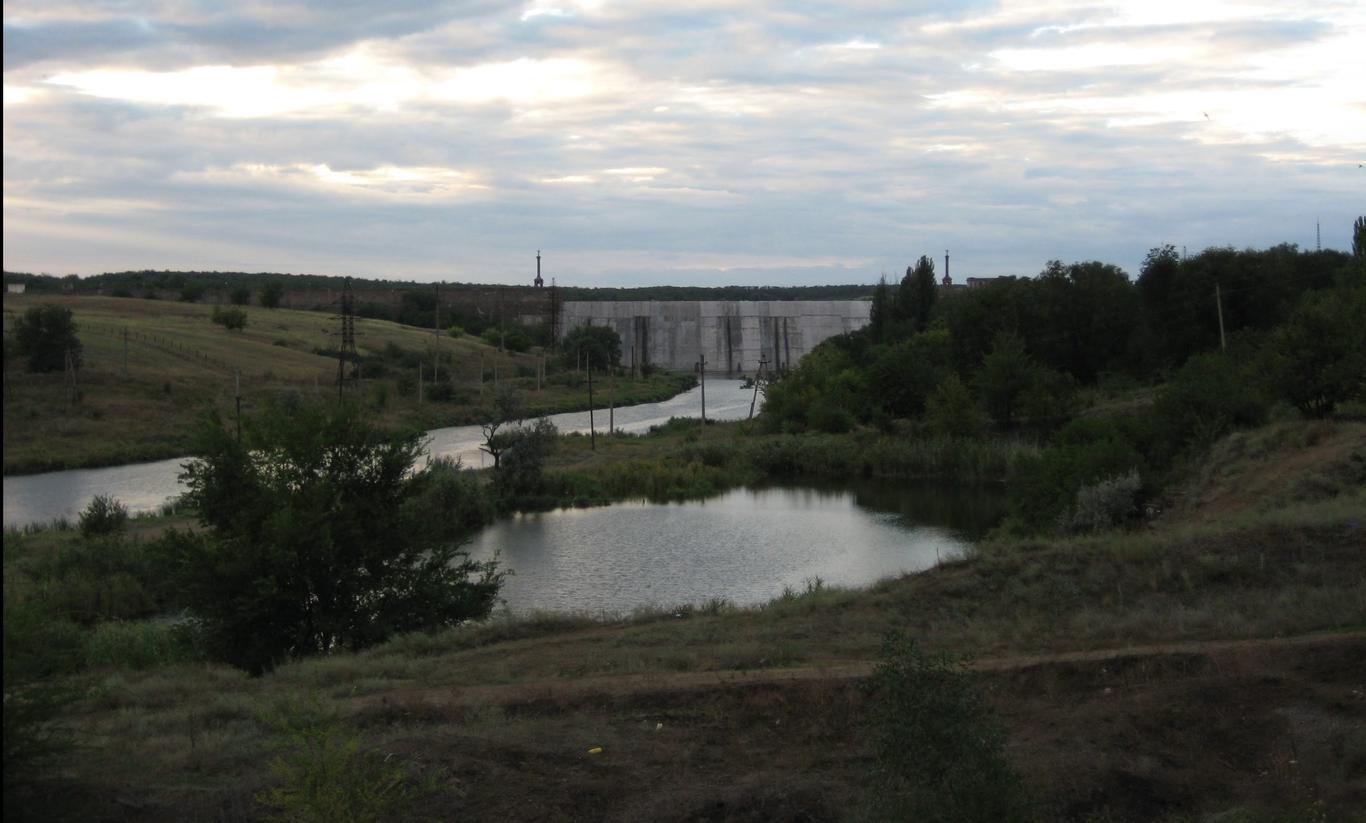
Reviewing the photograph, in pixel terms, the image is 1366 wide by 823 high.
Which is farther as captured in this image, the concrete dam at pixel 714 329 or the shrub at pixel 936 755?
the concrete dam at pixel 714 329

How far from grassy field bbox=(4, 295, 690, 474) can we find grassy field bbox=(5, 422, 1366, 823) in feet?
36.9

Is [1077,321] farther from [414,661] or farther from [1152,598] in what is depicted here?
[414,661]

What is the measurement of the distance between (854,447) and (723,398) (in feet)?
116

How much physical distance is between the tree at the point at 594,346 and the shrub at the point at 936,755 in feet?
246

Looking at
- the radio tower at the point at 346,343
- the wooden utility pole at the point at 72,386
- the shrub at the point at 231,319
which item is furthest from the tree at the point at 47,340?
the shrub at the point at 231,319

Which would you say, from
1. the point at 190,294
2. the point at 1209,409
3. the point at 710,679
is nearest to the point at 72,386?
the point at 1209,409

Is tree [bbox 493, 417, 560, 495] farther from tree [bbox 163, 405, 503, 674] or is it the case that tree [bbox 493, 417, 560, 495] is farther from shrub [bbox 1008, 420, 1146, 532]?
tree [bbox 163, 405, 503, 674]

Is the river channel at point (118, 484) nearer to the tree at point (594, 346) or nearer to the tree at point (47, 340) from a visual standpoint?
the tree at point (47, 340)

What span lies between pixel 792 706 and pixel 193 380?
43998 millimetres

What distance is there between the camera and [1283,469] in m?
19.1

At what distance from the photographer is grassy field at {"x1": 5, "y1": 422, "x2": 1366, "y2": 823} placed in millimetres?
6430

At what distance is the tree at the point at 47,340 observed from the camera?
1581 inches

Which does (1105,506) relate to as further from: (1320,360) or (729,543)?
(729,543)

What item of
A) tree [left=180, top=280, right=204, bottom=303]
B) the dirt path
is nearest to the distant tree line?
the dirt path
